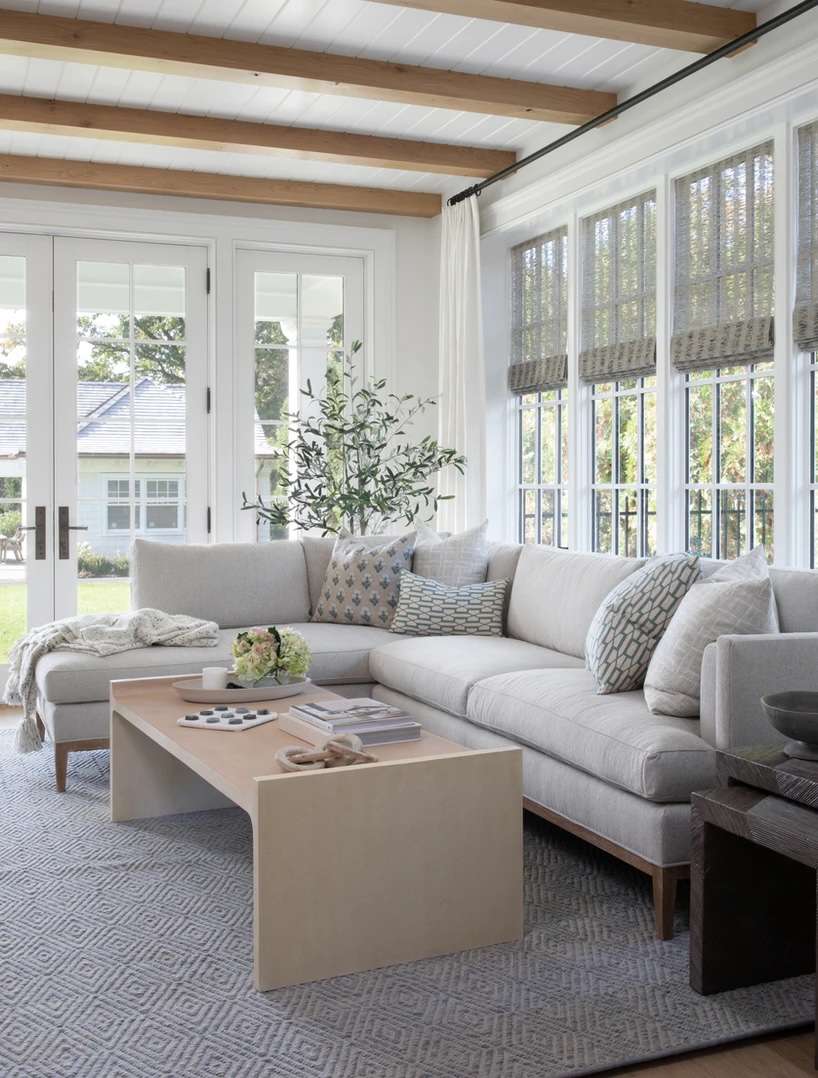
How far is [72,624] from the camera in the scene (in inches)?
174

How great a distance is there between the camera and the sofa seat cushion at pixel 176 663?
401cm

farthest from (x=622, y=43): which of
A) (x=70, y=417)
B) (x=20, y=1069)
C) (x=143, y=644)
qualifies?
(x=20, y=1069)

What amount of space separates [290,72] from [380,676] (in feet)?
7.59

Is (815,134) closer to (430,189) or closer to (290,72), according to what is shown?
(290,72)

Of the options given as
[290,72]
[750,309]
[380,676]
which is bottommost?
[380,676]

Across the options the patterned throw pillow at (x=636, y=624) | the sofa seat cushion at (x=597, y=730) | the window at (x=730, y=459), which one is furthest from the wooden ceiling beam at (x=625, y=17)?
the sofa seat cushion at (x=597, y=730)

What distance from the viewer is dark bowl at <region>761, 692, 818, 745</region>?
223 cm

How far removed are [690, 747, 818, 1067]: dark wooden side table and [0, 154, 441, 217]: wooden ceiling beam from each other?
430cm

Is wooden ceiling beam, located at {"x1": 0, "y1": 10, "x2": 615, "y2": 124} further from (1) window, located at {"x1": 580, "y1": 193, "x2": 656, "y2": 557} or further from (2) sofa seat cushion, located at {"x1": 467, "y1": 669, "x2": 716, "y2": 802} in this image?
(2) sofa seat cushion, located at {"x1": 467, "y1": 669, "x2": 716, "y2": 802}

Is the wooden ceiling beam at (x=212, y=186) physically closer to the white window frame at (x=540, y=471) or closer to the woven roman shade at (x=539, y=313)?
the woven roman shade at (x=539, y=313)

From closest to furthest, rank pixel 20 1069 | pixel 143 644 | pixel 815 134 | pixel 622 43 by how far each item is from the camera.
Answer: pixel 20 1069 < pixel 815 134 < pixel 622 43 < pixel 143 644

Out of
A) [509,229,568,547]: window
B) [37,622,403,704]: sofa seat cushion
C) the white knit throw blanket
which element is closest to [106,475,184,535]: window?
[37,622,403,704]: sofa seat cushion

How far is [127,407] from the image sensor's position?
5.88 m

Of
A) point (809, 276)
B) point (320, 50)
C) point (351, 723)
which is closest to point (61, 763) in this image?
point (351, 723)
